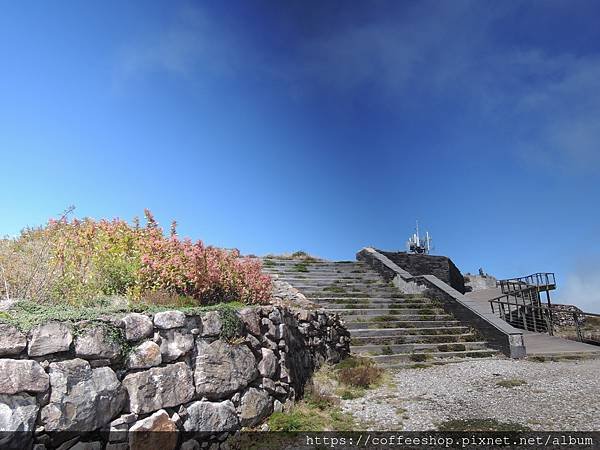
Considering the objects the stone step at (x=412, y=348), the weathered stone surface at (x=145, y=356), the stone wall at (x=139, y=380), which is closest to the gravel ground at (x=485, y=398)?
the stone step at (x=412, y=348)

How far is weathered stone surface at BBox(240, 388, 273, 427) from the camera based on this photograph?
4.79m

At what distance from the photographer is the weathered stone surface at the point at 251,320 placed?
17.3 feet

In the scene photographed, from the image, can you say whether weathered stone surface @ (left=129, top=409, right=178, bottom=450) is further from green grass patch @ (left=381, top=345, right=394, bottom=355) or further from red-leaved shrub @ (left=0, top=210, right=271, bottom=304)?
green grass patch @ (left=381, top=345, right=394, bottom=355)

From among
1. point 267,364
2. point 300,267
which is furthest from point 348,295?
point 267,364

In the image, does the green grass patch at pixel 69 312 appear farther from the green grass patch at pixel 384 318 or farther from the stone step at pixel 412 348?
the green grass patch at pixel 384 318

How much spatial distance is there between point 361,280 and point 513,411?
855cm

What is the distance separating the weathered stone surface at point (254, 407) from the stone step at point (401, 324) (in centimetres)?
522

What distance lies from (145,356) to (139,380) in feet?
0.75

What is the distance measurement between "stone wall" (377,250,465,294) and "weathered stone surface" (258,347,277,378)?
12.4 metres

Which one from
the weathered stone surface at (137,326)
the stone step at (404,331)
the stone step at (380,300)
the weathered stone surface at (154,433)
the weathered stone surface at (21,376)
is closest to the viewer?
the weathered stone surface at (21,376)

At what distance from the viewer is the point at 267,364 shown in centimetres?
539

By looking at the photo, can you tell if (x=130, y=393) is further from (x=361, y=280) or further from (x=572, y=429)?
(x=361, y=280)

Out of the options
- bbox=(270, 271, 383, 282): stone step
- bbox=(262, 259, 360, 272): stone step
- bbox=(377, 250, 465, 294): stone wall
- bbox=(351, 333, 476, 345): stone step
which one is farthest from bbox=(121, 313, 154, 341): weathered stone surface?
bbox=(377, 250, 465, 294): stone wall

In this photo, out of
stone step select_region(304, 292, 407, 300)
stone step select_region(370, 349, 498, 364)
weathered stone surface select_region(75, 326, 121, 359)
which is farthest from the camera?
stone step select_region(304, 292, 407, 300)
